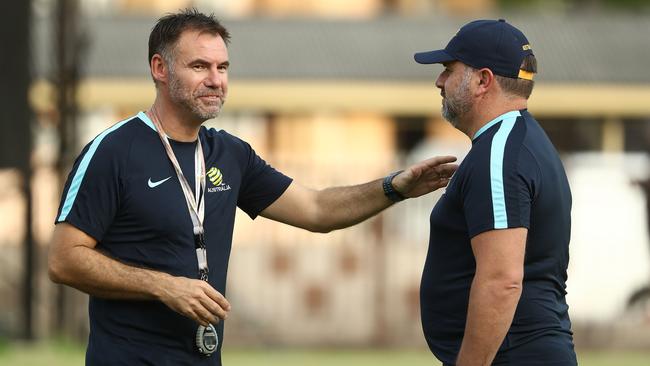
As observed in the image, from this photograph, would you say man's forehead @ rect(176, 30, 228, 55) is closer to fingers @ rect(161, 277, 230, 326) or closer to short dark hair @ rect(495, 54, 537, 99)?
fingers @ rect(161, 277, 230, 326)

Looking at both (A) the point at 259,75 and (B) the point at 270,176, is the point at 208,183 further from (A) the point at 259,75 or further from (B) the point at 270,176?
(A) the point at 259,75

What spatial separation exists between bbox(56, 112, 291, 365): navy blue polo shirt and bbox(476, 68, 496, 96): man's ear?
4.11 ft

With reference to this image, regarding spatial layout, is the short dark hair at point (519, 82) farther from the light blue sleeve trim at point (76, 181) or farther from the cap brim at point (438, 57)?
the light blue sleeve trim at point (76, 181)

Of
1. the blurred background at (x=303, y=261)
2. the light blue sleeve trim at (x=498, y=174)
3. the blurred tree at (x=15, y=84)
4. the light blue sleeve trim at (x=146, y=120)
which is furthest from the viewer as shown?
the blurred background at (x=303, y=261)

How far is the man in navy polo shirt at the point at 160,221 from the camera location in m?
5.49

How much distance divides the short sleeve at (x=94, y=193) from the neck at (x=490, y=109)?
1.44m

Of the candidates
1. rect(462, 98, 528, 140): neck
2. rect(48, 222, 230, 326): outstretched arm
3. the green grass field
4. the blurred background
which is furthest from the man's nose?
the blurred background

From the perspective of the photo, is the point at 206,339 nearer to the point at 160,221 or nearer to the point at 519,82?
the point at 160,221

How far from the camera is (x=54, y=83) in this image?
51.8 feet

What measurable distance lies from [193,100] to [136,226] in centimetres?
57

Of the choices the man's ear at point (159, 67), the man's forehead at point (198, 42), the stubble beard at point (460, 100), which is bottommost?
the stubble beard at point (460, 100)

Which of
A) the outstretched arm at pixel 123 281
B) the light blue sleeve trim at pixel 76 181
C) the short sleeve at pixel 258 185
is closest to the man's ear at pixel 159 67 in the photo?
the light blue sleeve trim at pixel 76 181

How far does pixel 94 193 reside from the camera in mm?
5508

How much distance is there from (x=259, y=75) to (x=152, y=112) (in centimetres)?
2165
